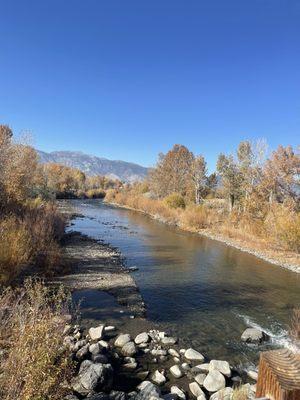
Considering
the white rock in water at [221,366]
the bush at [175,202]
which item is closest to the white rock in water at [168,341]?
the white rock in water at [221,366]

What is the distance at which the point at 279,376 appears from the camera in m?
Answer: 1.76

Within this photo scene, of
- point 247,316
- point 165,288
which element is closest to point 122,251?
point 165,288

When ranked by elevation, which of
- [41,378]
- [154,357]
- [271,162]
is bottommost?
[154,357]

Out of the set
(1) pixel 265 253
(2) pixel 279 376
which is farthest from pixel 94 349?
(1) pixel 265 253

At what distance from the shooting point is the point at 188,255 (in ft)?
69.9

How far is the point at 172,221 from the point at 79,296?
2937cm

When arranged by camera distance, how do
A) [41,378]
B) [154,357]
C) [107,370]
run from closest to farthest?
1. [41,378]
2. [107,370]
3. [154,357]

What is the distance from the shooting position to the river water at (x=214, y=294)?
31.4 ft

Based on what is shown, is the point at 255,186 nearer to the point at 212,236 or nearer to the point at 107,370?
the point at 212,236

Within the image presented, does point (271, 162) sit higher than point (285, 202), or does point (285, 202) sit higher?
point (271, 162)

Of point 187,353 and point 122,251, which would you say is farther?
point 122,251

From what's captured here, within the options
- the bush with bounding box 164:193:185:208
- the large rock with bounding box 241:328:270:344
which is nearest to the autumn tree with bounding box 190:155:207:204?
the bush with bounding box 164:193:185:208

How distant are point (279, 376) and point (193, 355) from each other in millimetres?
7035

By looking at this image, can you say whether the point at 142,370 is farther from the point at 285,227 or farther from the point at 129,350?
the point at 285,227
